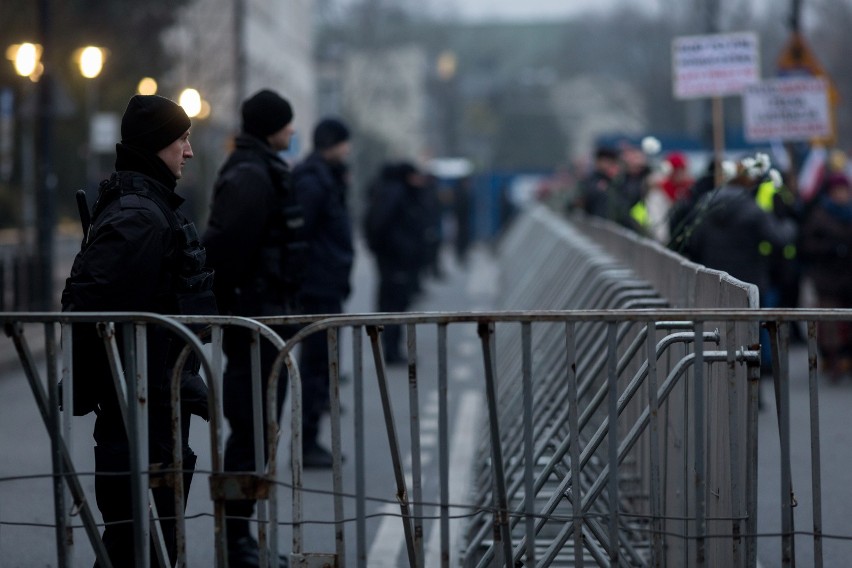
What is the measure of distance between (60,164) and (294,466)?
3704 centimetres

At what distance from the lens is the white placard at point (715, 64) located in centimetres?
1543

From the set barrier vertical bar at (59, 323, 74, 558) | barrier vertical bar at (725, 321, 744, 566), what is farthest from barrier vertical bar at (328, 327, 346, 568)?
barrier vertical bar at (725, 321, 744, 566)

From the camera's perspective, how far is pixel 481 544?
6434 mm

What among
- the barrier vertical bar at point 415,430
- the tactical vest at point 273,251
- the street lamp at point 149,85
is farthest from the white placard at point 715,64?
the barrier vertical bar at point 415,430

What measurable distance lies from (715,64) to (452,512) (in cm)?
867

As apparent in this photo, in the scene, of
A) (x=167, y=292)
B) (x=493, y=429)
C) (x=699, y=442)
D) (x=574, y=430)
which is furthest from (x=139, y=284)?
(x=699, y=442)

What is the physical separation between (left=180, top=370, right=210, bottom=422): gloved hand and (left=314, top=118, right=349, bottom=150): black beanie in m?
4.85

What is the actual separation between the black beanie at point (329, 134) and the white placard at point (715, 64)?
6.02 metres

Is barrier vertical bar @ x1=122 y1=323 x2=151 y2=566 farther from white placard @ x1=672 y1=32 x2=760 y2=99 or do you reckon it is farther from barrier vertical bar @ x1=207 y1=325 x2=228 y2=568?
white placard @ x1=672 y1=32 x2=760 y2=99

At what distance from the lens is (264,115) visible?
25.2 feet

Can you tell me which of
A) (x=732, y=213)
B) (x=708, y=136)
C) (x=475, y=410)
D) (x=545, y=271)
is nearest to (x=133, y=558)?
(x=475, y=410)

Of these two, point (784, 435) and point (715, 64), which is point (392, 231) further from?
point (784, 435)

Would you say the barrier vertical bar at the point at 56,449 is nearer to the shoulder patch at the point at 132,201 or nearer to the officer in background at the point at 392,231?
the shoulder patch at the point at 132,201

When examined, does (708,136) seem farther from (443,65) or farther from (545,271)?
(443,65)
